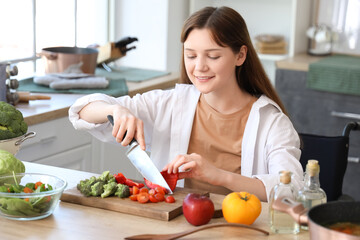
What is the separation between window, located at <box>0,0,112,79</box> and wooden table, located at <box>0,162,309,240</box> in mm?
1946

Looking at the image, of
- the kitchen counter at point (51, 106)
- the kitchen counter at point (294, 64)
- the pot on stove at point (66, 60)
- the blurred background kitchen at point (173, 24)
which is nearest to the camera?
the kitchen counter at point (51, 106)

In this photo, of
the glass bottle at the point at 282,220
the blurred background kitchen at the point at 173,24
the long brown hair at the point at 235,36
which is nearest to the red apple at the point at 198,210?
the glass bottle at the point at 282,220

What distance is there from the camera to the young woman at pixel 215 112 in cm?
197

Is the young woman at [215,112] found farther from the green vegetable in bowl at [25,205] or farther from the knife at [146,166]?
the green vegetable in bowl at [25,205]

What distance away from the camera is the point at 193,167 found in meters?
1.71

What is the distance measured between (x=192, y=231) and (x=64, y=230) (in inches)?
11.8

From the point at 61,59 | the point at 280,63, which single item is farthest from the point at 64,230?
the point at 280,63

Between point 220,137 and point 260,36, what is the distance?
7.09 feet

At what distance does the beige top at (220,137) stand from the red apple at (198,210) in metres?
0.60

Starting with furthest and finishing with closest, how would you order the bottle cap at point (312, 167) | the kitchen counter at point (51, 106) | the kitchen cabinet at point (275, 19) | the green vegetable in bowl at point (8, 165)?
the kitchen cabinet at point (275, 19) < the kitchen counter at point (51, 106) < the green vegetable in bowl at point (8, 165) < the bottle cap at point (312, 167)

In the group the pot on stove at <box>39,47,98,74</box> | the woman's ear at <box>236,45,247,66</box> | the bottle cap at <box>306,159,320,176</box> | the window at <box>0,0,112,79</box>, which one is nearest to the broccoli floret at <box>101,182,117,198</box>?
the bottle cap at <box>306,159,320,176</box>

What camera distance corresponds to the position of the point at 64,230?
146cm

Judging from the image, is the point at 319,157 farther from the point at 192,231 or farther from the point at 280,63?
the point at 280,63

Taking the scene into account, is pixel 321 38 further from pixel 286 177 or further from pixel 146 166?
pixel 286 177
